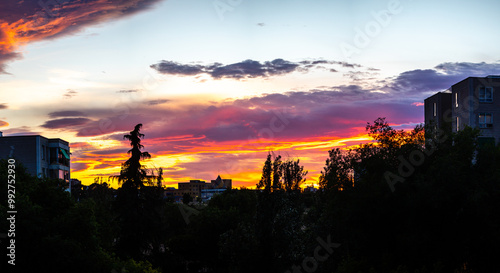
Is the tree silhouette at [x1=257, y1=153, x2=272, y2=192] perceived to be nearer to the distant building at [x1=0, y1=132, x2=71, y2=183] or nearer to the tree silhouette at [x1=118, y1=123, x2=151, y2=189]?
the tree silhouette at [x1=118, y1=123, x2=151, y2=189]

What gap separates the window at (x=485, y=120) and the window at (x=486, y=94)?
5.73ft

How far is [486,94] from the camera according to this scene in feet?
205

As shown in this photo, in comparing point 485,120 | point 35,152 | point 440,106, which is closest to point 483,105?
point 485,120

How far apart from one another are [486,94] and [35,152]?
5929cm

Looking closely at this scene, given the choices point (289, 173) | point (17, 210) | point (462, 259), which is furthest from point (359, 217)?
point (17, 210)

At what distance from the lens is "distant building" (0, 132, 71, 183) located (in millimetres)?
74562

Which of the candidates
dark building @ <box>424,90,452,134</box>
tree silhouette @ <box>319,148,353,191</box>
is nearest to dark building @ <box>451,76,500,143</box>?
dark building @ <box>424,90,452,134</box>

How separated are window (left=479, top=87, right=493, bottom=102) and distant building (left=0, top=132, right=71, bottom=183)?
56432mm

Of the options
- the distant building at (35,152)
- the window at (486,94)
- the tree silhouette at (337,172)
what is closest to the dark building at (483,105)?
the window at (486,94)

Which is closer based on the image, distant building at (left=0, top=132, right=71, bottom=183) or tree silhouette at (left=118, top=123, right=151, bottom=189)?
tree silhouette at (left=118, top=123, right=151, bottom=189)

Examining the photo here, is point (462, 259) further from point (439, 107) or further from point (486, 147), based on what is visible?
point (439, 107)

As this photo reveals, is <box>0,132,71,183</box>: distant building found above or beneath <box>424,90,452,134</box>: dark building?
beneath

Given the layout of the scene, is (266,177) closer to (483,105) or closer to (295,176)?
(295,176)

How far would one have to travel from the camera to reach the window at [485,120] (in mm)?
62219
